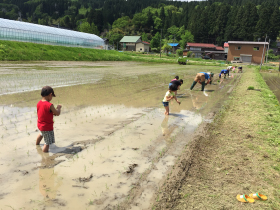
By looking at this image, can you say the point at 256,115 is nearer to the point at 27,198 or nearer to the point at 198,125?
the point at 198,125

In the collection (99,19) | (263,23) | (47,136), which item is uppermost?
(99,19)

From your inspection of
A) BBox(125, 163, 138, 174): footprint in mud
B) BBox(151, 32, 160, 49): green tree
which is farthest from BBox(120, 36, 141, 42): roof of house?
BBox(125, 163, 138, 174): footprint in mud

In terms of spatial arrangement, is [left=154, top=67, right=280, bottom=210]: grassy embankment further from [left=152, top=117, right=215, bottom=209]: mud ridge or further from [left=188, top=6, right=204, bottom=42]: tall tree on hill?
[left=188, top=6, right=204, bottom=42]: tall tree on hill

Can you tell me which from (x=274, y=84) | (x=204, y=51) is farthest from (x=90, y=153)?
(x=204, y=51)

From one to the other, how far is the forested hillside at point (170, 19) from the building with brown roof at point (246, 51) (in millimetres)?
20992

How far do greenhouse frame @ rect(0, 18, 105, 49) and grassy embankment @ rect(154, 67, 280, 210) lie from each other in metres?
32.8

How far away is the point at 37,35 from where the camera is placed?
34.8 meters

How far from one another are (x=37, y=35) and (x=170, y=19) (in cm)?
7752

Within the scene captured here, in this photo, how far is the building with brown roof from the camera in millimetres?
52812

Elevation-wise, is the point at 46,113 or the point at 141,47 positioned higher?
the point at 141,47

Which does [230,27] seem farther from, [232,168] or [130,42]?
[232,168]

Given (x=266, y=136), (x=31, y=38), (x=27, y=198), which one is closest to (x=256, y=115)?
(x=266, y=136)

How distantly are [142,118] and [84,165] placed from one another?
3.23m

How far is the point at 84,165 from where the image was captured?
3881 millimetres
